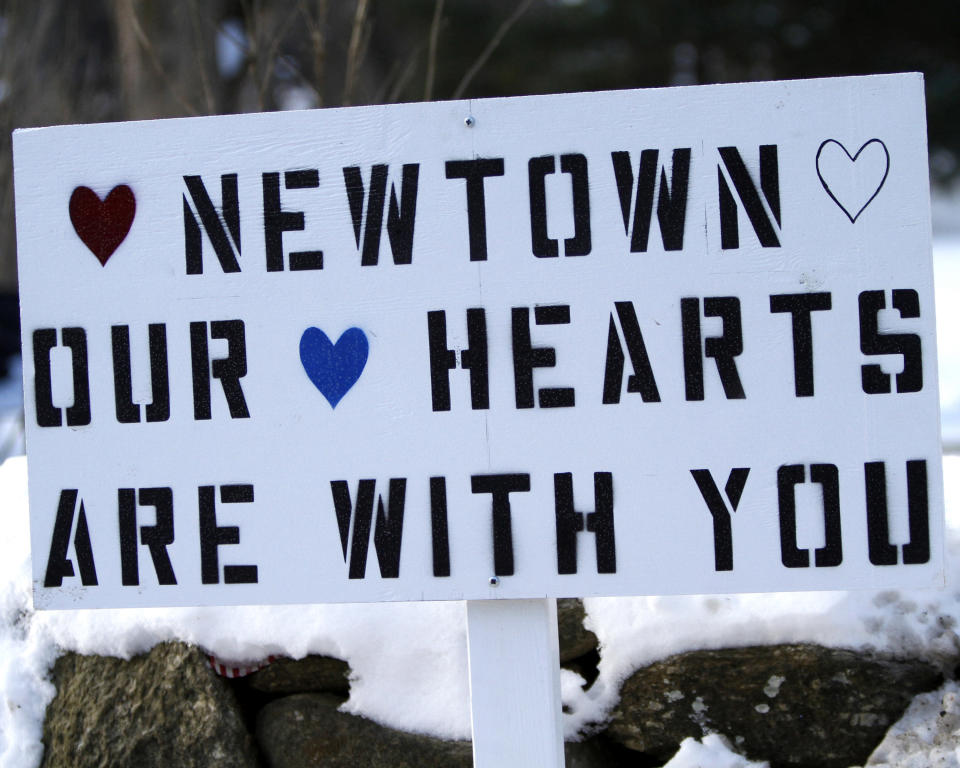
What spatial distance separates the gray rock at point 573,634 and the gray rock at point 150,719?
29.3 inches

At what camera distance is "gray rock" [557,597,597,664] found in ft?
8.46

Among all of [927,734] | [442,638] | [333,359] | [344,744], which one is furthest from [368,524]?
[927,734]

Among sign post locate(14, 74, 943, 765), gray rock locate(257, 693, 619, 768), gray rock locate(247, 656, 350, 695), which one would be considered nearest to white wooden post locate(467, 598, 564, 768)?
sign post locate(14, 74, 943, 765)

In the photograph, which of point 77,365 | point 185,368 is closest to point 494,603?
point 185,368

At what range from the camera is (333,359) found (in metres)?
2.06

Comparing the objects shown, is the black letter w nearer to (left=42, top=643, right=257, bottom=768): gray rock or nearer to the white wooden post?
the white wooden post

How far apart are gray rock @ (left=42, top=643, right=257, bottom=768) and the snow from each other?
0.04 meters

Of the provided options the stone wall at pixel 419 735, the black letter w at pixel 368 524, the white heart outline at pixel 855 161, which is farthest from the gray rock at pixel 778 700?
the white heart outline at pixel 855 161

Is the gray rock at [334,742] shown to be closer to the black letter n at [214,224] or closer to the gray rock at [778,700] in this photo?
the gray rock at [778,700]

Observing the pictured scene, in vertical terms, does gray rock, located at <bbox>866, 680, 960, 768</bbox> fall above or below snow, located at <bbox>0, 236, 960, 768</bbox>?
below

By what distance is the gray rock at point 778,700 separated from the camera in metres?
2.41

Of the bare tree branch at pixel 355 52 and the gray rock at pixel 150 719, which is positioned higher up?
the bare tree branch at pixel 355 52

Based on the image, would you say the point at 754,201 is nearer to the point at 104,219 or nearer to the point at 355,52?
the point at 104,219

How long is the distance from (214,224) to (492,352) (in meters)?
0.57
